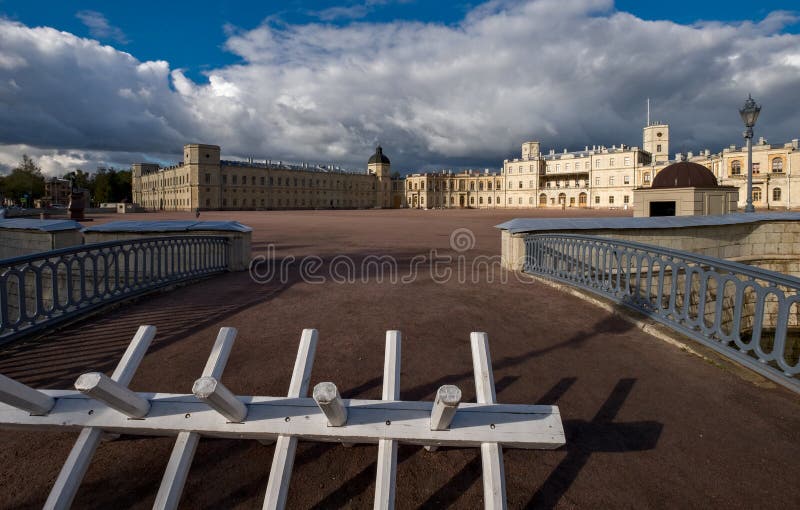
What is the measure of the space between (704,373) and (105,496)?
454 centimetres

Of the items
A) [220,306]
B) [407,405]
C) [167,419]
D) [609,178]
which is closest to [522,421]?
[407,405]

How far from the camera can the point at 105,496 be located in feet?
7.52

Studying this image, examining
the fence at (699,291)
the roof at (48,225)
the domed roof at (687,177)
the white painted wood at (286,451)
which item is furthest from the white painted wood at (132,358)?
the domed roof at (687,177)

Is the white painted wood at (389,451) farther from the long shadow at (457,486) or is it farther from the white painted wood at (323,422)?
the long shadow at (457,486)

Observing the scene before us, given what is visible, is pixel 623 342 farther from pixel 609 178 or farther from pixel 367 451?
pixel 609 178

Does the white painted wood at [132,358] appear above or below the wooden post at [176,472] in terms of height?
above

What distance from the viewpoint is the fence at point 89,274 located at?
180 inches

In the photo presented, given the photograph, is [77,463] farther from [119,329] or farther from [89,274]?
[89,274]

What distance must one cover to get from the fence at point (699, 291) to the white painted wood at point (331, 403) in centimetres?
352

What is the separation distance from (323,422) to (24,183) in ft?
292

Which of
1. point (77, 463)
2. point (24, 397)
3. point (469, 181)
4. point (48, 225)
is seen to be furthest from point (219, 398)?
point (469, 181)

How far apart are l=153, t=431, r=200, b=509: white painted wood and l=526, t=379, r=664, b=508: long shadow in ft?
5.60

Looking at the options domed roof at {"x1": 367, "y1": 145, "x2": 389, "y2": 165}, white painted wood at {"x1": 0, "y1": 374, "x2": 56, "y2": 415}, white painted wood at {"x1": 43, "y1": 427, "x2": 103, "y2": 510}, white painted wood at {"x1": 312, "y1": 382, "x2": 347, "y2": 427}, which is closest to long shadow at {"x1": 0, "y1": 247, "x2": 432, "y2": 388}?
white painted wood at {"x1": 0, "y1": 374, "x2": 56, "y2": 415}

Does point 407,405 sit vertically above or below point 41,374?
above
